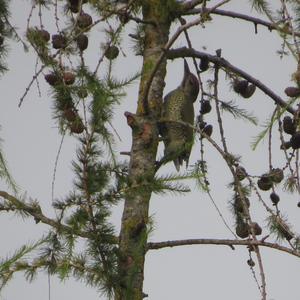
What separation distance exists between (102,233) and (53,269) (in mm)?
302

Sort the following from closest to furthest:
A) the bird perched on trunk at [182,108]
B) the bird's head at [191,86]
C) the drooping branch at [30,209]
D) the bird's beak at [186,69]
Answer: the drooping branch at [30,209] < the bird perched on trunk at [182,108] < the bird's head at [191,86] < the bird's beak at [186,69]

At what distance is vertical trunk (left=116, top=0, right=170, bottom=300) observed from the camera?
2.86 m

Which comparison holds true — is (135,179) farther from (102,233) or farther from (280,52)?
(280,52)

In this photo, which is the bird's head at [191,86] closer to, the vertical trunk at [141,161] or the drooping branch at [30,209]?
the vertical trunk at [141,161]

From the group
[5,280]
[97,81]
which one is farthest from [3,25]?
[5,280]

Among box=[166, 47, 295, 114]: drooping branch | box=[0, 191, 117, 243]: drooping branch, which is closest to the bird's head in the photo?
box=[166, 47, 295, 114]: drooping branch

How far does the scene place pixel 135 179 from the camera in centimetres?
288

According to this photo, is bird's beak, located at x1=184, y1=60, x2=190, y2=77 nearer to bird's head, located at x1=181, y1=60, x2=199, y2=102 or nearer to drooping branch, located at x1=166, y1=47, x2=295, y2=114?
bird's head, located at x1=181, y1=60, x2=199, y2=102

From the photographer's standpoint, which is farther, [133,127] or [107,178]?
[133,127]

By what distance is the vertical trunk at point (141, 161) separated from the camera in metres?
2.86

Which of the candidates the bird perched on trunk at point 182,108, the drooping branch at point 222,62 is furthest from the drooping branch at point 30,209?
the bird perched on trunk at point 182,108

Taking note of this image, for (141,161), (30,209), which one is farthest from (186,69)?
(30,209)

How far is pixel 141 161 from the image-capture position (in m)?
3.61

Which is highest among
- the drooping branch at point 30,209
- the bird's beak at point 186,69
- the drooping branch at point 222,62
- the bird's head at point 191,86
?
the bird's beak at point 186,69
